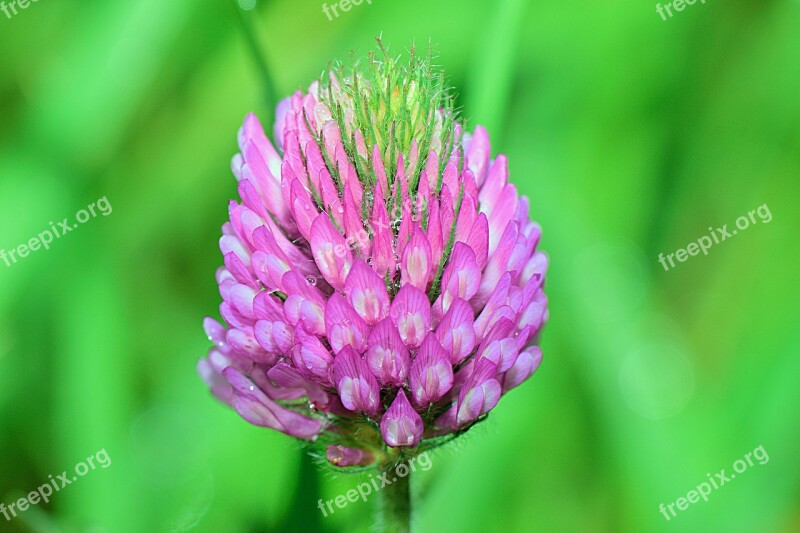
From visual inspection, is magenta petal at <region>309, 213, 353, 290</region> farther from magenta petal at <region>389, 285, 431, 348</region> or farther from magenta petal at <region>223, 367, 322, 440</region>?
magenta petal at <region>223, 367, 322, 440</region>

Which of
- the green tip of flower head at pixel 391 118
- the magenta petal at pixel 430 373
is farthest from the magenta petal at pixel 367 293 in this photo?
the green tip of flower head at pixel 391 118

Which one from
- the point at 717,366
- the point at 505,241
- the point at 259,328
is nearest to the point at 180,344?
the point at 259,328

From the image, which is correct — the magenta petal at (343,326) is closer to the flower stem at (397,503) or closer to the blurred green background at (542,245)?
the flower stem at (397,503)

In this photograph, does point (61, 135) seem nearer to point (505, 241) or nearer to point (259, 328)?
point (259, 328)

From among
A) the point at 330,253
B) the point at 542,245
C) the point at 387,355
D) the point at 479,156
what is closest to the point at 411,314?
the point at 387,355

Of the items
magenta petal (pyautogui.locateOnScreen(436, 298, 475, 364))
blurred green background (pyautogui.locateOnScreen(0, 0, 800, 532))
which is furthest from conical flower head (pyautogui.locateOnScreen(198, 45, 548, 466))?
blurred green background (pyautogui.locateOnScreen(0, 0, 800, 532))

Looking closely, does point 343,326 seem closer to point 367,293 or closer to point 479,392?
point 367,293
